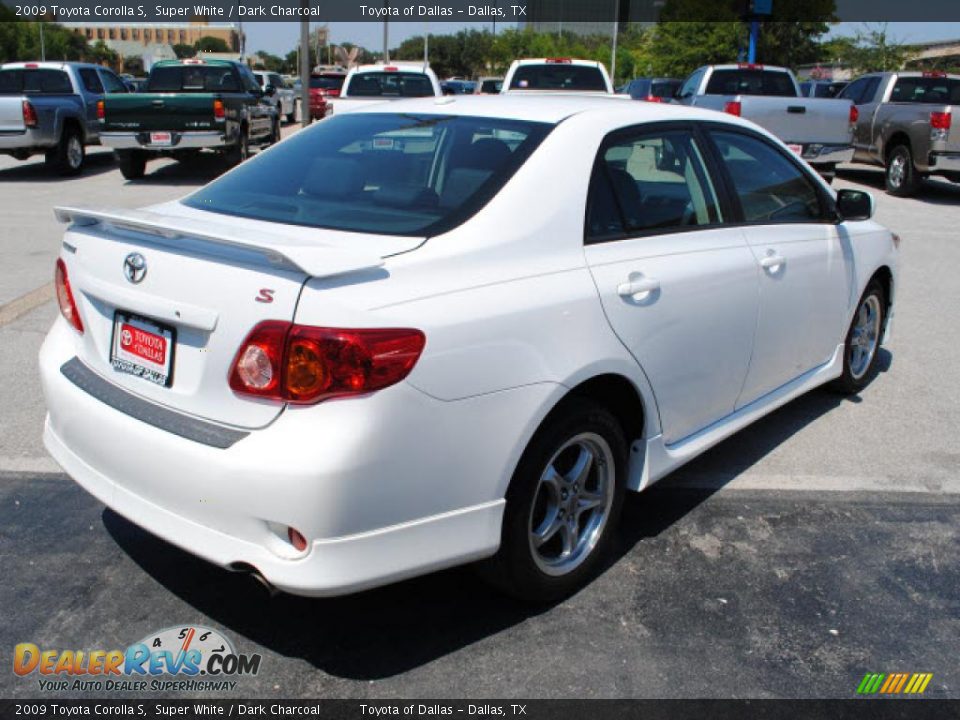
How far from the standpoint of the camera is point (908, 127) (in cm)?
1470

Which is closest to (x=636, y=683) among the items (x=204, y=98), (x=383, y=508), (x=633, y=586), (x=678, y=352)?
(x=633, y=586)

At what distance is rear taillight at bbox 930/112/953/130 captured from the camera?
1381cm

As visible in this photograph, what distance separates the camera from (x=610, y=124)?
11.6 ft

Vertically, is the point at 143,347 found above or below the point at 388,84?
below

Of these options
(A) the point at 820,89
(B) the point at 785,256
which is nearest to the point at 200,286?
(B) the point at 785,256

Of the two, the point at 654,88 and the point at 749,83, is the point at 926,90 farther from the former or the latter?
the point at 654,88

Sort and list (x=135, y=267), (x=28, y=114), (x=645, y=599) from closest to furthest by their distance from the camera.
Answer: (x=135, y=267)
(x=645, y=599)
(x=28, y=114)

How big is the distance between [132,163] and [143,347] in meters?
13.8

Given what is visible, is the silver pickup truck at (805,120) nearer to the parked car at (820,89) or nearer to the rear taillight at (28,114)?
the parked car at (820,89)

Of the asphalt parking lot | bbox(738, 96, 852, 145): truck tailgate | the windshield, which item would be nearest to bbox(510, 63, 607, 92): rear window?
bbox(738, 96, 852, 145): truck tailgate

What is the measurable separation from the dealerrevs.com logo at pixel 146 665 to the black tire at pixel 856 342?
3.75m

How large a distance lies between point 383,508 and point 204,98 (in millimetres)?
12946

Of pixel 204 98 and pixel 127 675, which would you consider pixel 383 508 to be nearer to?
pixel 127 675

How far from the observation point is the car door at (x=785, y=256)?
415 cm
